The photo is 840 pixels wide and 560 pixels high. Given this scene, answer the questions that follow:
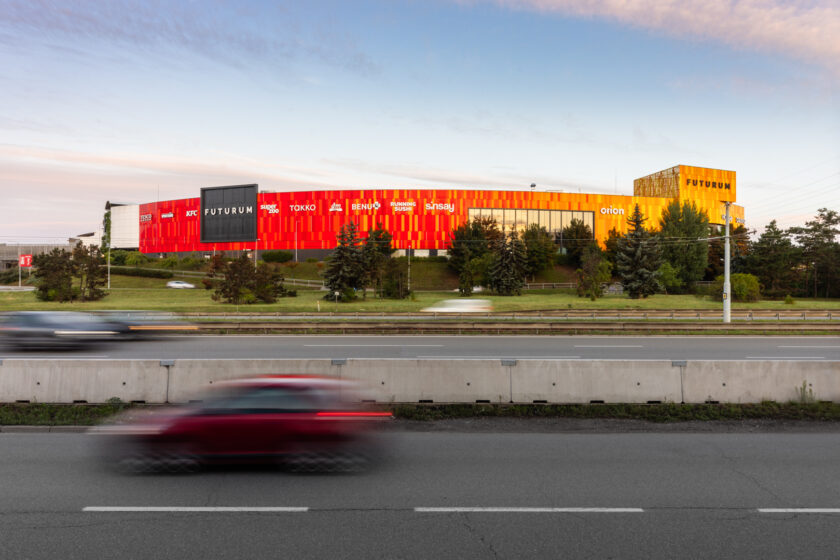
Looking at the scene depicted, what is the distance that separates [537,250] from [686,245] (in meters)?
19.1

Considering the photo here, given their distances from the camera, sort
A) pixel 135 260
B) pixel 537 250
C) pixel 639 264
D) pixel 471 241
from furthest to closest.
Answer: pixel 135 260 < pixel 537 250 < pixel 471 241 < pixel 639 264

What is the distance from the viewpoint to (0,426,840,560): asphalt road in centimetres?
516

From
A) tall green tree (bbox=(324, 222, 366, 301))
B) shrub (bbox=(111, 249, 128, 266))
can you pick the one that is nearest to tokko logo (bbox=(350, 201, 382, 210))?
tall green tree (bbox=(324, 222, 366, 301))

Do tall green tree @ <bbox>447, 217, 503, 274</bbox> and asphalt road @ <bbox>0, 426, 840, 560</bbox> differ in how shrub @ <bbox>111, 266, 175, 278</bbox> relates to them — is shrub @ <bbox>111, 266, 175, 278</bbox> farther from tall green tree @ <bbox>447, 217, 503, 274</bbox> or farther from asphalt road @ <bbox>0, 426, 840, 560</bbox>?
asphalt road @ <bbox>0, 426, 840, 560</bbox>

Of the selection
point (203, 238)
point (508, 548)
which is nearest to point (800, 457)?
point (508, 548)

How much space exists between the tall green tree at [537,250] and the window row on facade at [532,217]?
16.9 ft

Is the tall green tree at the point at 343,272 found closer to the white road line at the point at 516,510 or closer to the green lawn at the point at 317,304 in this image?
the green lawn at the point at 317,304

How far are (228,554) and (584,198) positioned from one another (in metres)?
92.2

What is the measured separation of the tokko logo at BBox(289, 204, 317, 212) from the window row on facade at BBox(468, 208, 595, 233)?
81.0 feet

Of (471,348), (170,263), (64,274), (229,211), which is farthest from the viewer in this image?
(229,211)

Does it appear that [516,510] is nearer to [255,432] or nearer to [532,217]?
[255,432]

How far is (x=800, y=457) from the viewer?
8.12 metres

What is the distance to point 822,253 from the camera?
2795 inches

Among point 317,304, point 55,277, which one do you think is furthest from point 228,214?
point 317,304
